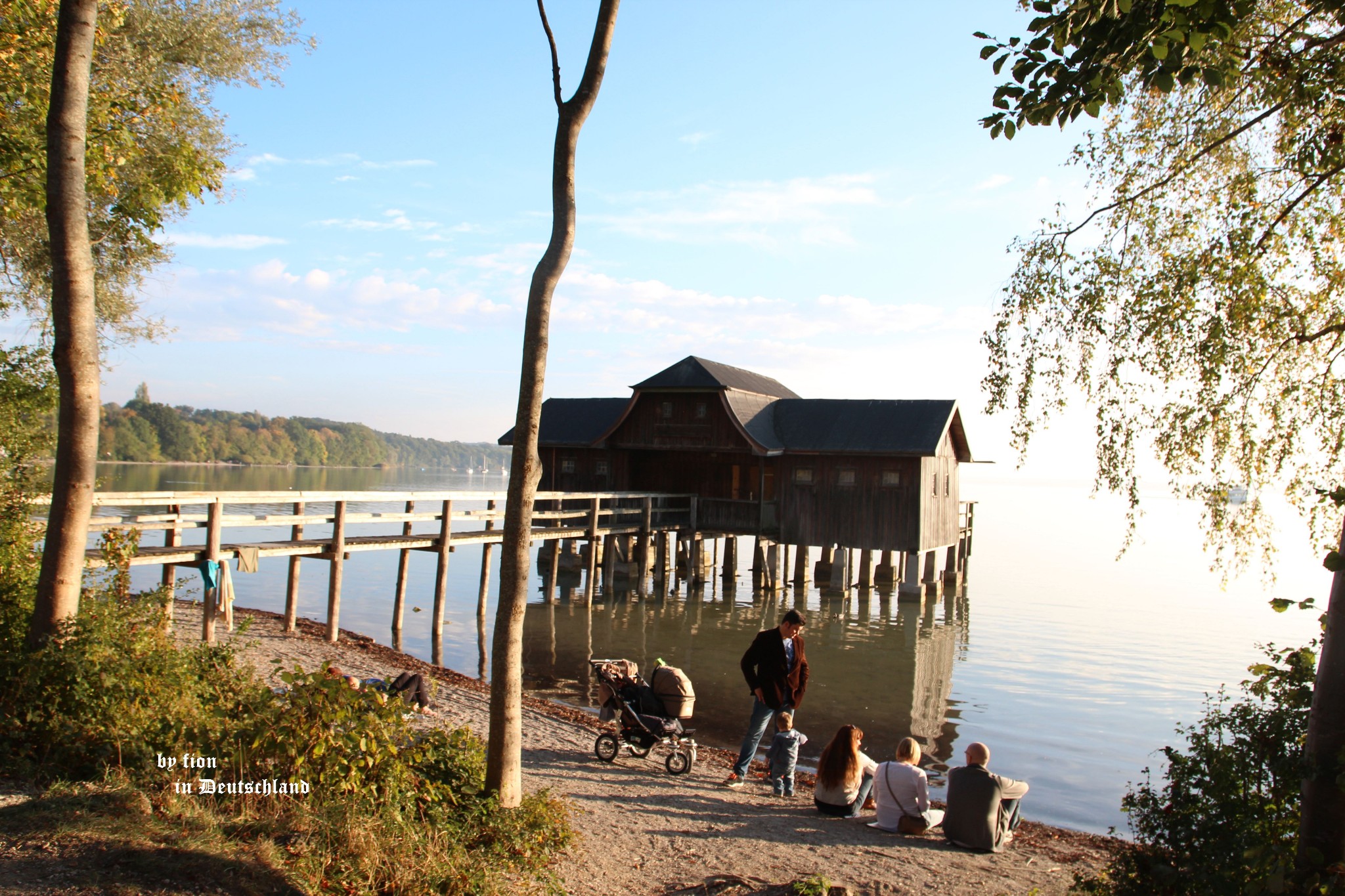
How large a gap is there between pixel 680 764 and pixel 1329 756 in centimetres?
649

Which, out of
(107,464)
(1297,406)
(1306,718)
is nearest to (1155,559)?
(1297,406)

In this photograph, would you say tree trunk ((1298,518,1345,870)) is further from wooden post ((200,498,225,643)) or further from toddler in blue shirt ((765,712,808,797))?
wooden post ((200,498,225,643))

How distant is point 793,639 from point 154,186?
29.5ft

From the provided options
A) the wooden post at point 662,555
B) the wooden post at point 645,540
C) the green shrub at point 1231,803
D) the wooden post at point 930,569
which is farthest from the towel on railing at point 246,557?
the wooden post at point 930,569

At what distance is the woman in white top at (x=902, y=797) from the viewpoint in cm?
815

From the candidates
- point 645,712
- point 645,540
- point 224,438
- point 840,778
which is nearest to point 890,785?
point 840,778

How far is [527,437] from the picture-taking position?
22.0ft

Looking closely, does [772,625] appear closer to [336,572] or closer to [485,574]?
[485,574]

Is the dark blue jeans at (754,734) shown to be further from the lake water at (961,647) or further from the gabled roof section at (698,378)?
the gabled roof section at (698,378)

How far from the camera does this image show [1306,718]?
5.11 meters

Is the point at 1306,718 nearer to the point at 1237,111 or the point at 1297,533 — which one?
the point at 1237,111

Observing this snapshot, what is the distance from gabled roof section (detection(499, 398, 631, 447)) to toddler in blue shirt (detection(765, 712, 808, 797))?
75.1 feet

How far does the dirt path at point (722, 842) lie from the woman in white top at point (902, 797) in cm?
17

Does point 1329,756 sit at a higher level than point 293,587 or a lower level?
higher
